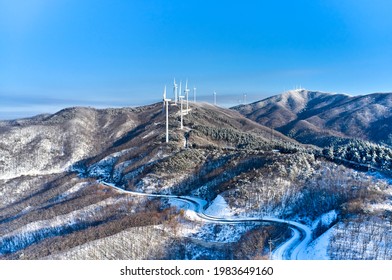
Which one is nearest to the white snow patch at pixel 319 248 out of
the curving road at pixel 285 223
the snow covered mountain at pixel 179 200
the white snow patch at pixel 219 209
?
the snow covered mountain at pixel 179 200

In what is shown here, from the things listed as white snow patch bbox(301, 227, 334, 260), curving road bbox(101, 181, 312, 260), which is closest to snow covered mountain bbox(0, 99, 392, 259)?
white snow patch bbox(301, 227, 334, 260)

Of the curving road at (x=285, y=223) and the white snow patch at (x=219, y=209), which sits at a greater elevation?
the white snow patch at (x=219, y=209)

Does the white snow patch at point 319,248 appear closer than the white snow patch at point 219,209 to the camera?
Yes

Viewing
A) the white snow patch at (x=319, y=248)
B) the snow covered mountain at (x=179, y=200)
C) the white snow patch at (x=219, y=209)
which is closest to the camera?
the white snow patch at (x=319, y=248)

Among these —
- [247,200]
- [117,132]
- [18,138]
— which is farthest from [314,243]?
[18,138]

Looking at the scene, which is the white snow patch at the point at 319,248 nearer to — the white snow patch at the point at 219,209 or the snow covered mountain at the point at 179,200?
the snow covered mountain at the point at 179,200

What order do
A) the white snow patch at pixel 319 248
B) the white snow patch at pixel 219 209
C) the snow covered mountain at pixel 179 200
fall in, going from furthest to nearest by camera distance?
the white snow patch at pixel 219 209
the snow covered mountain at pixel 179 200
the white snow patch at pixel 319 248

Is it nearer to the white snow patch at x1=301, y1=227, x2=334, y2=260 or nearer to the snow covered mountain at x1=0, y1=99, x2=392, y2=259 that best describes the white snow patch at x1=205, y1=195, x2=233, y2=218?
the snow covered mountain at x1=0, y1=99, x2=392, y2=259
